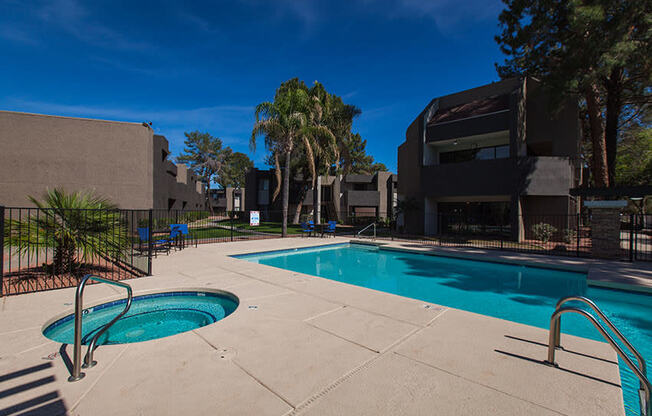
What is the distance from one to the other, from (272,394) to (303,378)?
36cm

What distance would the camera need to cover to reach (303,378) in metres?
2.80

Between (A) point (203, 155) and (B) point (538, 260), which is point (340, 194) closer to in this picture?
(B) point (538, 260)

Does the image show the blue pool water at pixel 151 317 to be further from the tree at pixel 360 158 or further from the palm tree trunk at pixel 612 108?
the tree at pixel 360 158

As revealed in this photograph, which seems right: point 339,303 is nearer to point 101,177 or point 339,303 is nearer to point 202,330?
point 202,330

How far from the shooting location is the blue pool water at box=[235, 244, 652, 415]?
17.7 ft

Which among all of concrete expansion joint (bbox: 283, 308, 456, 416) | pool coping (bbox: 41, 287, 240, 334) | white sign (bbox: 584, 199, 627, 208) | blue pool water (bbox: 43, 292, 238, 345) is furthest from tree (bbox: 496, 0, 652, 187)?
blue pool water (bbox: 43, 292, 238, 345)

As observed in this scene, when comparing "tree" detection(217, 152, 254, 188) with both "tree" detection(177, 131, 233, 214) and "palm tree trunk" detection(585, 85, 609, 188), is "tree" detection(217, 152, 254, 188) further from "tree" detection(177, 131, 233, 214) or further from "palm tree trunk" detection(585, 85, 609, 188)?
"palm tree trunk" detection(585, 85, 609, 188)

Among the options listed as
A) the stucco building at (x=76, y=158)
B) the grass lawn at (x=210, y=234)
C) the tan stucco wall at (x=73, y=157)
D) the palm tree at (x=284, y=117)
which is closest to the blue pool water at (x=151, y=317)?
the grass lawn at (x=210, y=234)

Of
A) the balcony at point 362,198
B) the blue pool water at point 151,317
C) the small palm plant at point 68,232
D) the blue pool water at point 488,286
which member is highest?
the balcony at point 362,198

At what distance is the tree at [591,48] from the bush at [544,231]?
311cm

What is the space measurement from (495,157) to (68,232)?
21.5 meters

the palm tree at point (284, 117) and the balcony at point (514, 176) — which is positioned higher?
the palm tree at point (284, 117)

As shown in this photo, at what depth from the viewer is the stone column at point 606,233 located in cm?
1088

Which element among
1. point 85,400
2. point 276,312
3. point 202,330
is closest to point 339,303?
point 276,312
